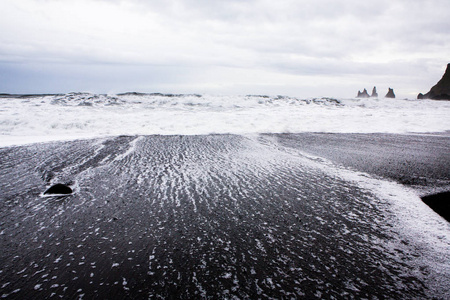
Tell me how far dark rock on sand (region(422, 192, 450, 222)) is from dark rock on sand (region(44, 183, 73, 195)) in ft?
9.92

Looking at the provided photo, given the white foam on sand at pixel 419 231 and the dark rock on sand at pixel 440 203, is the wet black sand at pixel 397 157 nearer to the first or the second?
the dark rock on sand at pixel 440 203

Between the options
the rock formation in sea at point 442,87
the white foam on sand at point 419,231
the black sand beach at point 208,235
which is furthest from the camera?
the rock formation in sea at point 442,87

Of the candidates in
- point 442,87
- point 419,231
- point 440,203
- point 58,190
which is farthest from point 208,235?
point 442,87

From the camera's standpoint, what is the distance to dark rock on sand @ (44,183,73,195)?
213cm

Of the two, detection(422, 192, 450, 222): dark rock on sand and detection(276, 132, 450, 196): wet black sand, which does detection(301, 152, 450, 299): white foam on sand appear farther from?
detection(276, 132, 450, 196): wet black sand

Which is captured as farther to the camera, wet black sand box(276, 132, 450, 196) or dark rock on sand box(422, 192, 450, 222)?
wet black sand box(276, 132, 450, 196)

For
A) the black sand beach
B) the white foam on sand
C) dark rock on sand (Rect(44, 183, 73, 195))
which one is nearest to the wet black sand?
the black sand beach

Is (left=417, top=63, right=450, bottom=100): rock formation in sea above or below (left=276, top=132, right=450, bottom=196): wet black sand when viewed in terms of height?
above

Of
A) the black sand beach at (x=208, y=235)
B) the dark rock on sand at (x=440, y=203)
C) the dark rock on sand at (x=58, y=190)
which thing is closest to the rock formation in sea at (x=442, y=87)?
the dark rock on sand at (x=440, y=203)

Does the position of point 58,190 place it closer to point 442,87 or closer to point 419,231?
point 419,231

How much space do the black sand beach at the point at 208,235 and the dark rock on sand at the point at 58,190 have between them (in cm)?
9

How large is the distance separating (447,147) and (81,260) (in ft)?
20.0

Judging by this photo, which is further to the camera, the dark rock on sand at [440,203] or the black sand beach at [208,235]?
the dark rock on sand at [440,203]

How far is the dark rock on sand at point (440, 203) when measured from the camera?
194 cm
